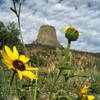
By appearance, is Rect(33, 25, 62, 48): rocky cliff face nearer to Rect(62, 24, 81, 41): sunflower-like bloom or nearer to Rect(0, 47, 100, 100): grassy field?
Rect(0, 47, 100, 100): grassy field

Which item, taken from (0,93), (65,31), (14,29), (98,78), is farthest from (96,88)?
(14,29)

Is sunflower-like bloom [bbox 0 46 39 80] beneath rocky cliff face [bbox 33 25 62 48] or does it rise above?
beneath

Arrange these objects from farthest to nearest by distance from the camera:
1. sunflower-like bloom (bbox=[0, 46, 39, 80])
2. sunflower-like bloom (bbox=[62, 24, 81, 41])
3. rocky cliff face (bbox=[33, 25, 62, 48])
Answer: rocky cliff face (bbox=[33, 25, 62, 48]), sunflower-like bloom (bbox=[62, 24, 81, 41]), sunflower-like bloom (bbox=[0, 46, 39, 80])

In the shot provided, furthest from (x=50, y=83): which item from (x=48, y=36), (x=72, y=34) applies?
(x=48, y=36)

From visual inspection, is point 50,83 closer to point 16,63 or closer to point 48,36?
point 16,63

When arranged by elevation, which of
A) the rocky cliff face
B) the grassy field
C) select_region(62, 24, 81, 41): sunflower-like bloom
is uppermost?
the rocky cliff face

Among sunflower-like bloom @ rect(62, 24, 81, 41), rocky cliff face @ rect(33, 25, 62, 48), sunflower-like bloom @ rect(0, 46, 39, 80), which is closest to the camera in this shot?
sunflower-like bloom @ rect(0, 46, 39, 80)

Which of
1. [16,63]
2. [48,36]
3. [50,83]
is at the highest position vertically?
[48,36]

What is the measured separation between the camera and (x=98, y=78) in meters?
3.37

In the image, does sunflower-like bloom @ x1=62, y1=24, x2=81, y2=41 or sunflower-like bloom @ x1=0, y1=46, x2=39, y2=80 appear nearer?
sunflower-like bloom @ x1=0, y1=46, x2=39, y2=80

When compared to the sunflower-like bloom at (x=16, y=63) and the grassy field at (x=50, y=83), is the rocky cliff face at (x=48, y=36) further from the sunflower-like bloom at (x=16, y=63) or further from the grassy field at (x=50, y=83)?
the sunflower-like bloom at (x=16, y=63)

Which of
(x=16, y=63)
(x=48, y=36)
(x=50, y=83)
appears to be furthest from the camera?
(x=48, y=36)

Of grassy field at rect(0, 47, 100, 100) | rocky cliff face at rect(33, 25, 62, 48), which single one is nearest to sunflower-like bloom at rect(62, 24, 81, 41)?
grassy field at rect(0, 47, 100, 100)

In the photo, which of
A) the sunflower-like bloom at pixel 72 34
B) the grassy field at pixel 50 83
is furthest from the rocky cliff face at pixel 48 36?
the sunflower-like bloom at pixel 72 34
